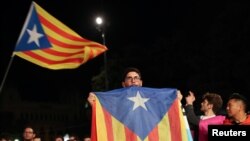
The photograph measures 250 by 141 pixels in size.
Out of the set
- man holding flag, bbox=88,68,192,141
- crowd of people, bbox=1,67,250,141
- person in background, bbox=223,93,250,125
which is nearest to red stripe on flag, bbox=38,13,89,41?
crowd of people, bbox=1,67,250,141

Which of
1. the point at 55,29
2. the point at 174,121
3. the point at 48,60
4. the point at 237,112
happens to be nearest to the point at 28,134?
the point at 48,60

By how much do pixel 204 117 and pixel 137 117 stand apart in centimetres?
97

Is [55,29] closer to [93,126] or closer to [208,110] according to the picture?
[208,110]

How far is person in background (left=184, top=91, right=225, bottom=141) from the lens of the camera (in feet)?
19.8

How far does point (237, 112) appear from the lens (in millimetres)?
5789

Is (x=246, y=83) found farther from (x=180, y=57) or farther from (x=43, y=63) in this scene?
(x=43, y=63)

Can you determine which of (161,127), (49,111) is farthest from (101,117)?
(49,111)

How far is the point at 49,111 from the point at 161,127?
253 feet

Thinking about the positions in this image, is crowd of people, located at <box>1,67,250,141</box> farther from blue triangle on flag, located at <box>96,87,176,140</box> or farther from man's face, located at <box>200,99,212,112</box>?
blue triangle on flag, located at <box>96,87,176,140</box>

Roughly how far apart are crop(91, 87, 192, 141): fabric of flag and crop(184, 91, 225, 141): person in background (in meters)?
0.18

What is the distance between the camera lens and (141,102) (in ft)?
19.9

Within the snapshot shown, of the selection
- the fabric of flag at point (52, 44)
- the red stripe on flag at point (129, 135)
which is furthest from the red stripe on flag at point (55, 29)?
the red stripe on flag at point (129, 135)

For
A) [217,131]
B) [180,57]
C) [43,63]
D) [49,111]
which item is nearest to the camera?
[217,131]

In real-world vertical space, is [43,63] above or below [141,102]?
above
